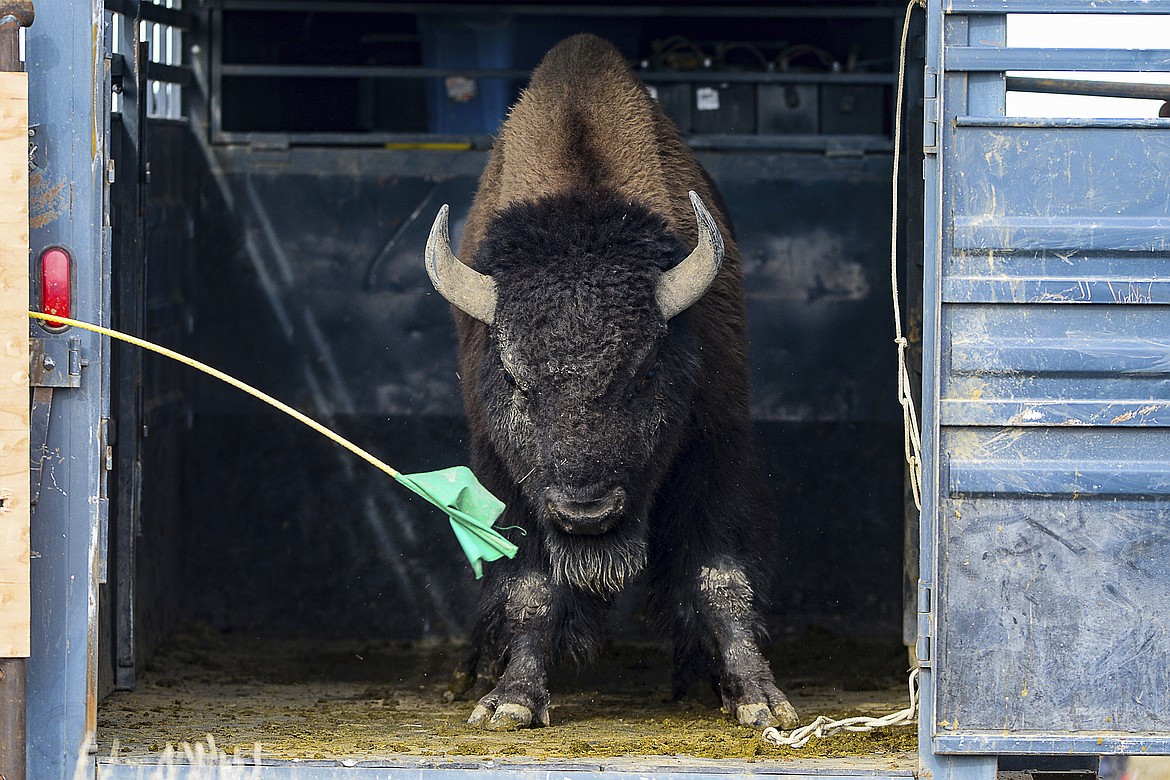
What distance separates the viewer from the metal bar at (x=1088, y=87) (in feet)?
14.3

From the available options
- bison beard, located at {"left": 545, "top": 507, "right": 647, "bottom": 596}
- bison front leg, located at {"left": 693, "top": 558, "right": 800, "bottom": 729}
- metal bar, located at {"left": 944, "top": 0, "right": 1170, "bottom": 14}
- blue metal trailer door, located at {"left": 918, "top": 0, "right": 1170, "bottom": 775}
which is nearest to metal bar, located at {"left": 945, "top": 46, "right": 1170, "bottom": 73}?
blue metal trailer door, located at {"left": 918, "top": 0, "right": 1170, "bottom": 775}

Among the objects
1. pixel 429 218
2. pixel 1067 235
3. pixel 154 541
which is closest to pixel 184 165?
pixel 429 218

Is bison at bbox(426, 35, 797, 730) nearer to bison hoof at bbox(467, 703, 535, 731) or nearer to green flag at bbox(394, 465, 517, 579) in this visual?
bison hoof at bbox(467, 703, 535, 731)

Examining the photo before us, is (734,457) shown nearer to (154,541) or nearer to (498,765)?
(498,765)

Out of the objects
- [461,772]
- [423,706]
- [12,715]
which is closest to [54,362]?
[12,715]

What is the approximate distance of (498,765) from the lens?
4.21 m

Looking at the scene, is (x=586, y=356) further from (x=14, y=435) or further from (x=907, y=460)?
(x=14, y=435)

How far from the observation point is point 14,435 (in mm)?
4008

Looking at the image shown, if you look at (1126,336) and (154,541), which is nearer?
(1126,336)

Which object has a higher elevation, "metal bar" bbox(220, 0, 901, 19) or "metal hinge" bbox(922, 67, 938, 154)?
"metal bar" bbox(220, 0, 901, 19)

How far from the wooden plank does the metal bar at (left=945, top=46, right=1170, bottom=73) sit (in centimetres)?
255

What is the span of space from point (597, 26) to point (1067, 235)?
164 inches

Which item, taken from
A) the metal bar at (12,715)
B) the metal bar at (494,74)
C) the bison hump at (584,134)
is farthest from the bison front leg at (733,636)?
the metal bar at (494,74)

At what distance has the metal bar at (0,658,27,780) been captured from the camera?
13.1 feet
